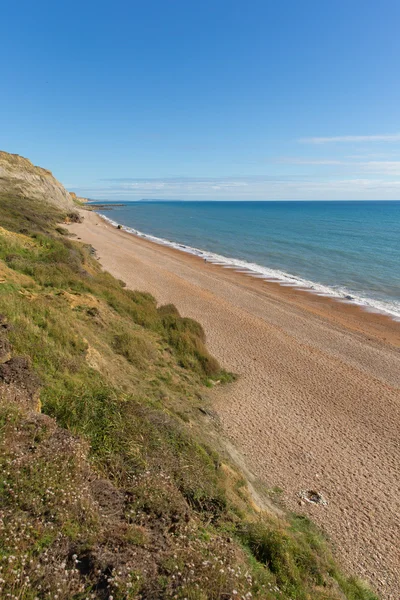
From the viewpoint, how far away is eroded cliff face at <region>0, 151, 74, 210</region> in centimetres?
4956

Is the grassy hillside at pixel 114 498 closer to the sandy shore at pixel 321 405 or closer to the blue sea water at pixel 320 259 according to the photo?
the sandy shore at pixel 321 405

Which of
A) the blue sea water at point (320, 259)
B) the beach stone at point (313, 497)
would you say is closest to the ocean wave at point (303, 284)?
the blue sea water at point (320, 259)

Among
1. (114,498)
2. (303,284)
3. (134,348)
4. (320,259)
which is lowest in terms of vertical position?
(303,284)

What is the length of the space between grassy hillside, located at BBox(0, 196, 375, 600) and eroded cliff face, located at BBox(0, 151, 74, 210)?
4477 cm

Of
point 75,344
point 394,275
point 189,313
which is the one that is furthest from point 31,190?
point 75,344

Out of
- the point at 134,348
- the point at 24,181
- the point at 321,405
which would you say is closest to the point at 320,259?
the point at 321,405

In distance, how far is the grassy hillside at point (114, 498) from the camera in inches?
142

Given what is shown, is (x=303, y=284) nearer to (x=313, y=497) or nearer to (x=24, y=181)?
(x=313, y=497)

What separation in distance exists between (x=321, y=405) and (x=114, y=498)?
923 cm

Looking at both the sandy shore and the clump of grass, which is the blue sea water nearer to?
the sandy shore

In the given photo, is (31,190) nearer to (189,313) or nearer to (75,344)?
(189,313)

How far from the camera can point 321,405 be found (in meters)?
12.3

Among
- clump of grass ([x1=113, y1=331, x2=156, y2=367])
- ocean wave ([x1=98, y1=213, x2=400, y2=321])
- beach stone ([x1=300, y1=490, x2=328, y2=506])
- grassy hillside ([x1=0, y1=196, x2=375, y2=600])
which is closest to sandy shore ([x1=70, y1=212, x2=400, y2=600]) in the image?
beach stone ([x1=300, y1=490, x2=328, y2=506])

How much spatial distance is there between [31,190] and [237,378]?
51.0 meters
